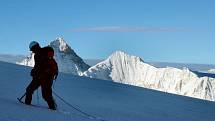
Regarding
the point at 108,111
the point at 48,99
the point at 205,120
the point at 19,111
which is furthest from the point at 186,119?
the point at 19,111

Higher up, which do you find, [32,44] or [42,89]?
[32,44]

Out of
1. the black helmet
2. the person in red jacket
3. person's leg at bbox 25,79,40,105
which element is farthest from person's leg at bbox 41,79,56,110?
the black helmet

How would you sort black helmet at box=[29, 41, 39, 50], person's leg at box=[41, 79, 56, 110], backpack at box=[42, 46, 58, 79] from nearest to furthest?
backpack at box=[42, 46, 58, 79] → black helmet at box=[29, 41, 39, 50] → person's leg at box=[41, 79, 56, 110]

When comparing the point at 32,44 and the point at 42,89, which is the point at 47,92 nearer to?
the point at 42,89

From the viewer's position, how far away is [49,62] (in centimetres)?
1083

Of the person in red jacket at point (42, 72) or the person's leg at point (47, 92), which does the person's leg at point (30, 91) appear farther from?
the person's leg at point (47, 92)

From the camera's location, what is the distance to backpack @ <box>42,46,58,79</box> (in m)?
10.6

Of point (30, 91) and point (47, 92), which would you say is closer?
point (30, 91)

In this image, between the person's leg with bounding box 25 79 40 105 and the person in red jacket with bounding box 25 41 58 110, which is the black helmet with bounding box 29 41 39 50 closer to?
the person in red jacket with bounding box 25 41 58 110

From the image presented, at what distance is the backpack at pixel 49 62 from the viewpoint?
10602 mm

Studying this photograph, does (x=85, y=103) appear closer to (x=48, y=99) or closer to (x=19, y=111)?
(x=48, y=99)

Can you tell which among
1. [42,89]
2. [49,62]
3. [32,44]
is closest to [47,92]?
[42,89]

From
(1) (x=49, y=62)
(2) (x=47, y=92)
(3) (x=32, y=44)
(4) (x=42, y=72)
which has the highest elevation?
(3) (x=32, y=44)

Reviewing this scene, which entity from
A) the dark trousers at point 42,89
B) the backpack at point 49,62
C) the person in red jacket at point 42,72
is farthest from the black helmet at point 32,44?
the dark trousers at point 42,89
